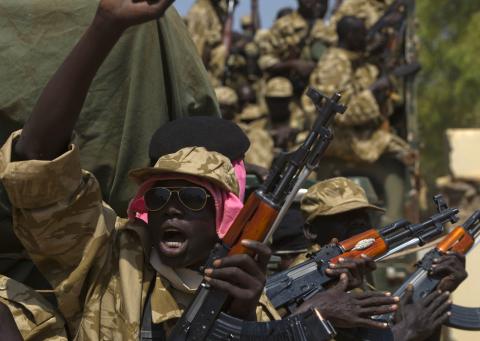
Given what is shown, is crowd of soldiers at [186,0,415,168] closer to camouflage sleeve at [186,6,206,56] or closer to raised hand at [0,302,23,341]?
camouflage sleeve at [186,6,206,56]

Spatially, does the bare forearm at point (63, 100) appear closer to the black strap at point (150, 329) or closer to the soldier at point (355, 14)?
the black strap at point (150, 329)

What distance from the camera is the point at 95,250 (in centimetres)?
356

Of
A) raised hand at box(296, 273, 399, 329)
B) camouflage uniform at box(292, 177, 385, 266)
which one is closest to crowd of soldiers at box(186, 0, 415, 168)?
camouflage uniform at box(292, 177, 385, 266)

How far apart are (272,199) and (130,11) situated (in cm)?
65

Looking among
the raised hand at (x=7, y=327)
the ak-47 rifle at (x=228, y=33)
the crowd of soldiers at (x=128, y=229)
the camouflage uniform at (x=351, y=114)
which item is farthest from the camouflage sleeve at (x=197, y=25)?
the raised hand at (x=7, y=327)

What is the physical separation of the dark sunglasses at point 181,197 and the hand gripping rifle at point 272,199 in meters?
0.21

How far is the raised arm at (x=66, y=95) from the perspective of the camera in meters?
3.22

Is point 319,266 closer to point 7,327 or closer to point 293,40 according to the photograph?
point 7,327

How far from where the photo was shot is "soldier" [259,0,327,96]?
1398cm

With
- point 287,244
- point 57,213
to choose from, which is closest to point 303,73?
point 287,244

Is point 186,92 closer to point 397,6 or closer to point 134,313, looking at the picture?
point 134,313

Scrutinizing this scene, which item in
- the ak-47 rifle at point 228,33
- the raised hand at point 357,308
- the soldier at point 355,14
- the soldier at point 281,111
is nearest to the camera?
the raised hand at point 357,308

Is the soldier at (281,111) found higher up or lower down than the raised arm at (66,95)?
lower down

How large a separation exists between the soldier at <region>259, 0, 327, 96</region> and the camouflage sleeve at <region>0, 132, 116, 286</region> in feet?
33.9
